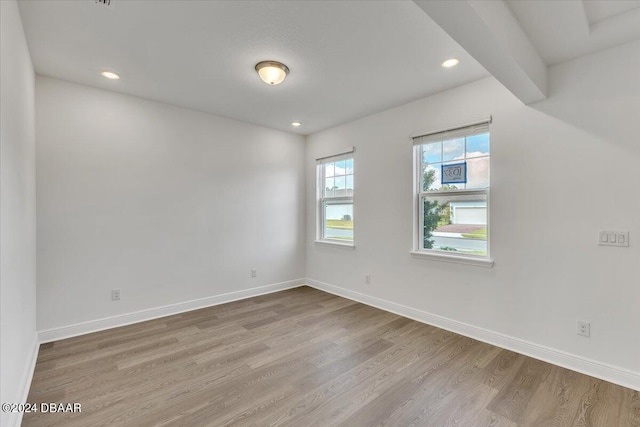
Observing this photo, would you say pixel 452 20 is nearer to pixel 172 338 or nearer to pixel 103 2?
pixel 103 2

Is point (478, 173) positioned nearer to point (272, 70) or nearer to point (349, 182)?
point (349, 182)

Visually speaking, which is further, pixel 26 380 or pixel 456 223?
pixel 456 223

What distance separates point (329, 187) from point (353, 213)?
74 centimetres

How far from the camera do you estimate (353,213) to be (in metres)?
4.29

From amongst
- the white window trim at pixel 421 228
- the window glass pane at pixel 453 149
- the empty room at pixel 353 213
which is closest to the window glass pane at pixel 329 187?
the empty room at pixel 353 213

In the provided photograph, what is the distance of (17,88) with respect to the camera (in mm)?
1914

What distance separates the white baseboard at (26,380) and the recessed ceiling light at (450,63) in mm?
3870

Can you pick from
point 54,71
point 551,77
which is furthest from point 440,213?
point 54,71

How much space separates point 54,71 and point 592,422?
16.6ft

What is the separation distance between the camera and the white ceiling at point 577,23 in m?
1.86

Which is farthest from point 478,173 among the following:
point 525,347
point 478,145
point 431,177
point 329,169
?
point 329,169

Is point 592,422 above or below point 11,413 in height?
below

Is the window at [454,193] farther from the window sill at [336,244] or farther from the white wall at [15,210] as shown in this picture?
the white wall at [15,210]

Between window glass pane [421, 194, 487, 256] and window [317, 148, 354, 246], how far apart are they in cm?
125
